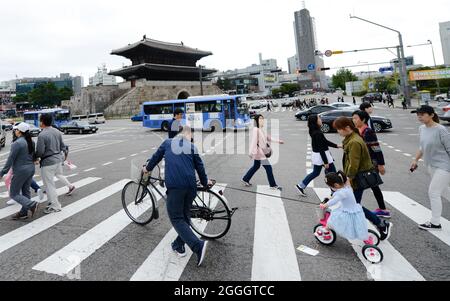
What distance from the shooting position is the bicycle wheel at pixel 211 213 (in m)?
4.38

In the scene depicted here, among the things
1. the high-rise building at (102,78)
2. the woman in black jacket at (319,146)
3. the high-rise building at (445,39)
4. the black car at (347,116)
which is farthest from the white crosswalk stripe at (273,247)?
the high-rise building at (102,78)

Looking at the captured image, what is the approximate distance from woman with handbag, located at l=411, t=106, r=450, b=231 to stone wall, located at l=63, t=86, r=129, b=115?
6186cm

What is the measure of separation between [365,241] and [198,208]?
236 cm

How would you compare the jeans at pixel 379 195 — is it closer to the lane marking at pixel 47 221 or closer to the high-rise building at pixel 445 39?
the lane marking at pixel 47 221

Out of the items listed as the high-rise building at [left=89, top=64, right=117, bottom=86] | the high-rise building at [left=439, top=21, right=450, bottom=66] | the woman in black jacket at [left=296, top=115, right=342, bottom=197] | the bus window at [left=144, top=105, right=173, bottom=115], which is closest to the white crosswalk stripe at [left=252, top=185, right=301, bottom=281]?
the woman in black jacket at [left=296, top=115, right=342, bottom=197]

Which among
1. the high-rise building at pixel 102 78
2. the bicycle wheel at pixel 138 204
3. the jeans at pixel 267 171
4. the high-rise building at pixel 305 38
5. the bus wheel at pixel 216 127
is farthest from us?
the high-rise building at pixel 305 38

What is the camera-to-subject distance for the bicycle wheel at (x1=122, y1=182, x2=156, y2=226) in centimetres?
502

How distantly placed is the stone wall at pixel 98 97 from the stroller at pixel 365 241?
202 feet

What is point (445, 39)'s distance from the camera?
362ft

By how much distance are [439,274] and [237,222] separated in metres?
2.78

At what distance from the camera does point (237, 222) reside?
4.96 meters

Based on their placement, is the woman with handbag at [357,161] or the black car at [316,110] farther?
the black car at [316,110]

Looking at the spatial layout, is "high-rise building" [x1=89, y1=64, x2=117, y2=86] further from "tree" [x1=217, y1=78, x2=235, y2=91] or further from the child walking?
the child walking
